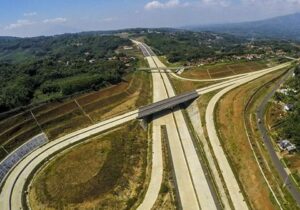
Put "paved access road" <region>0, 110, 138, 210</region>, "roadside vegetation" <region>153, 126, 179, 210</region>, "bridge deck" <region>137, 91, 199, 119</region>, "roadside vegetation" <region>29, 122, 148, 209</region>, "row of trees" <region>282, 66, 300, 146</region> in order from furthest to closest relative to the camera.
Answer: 1. "bridge deck" <region>137, 91, 199, 119</region>
2. "row of trees" <region>282, 66, 300, 146</region>
3. "paved access road" <region>0, 110, 138, 210</region>
4. "roadside vegetation" <region>29, 122, 148, 209</region>
5. "roadside vegetation" <region>153, 126, 179, 210</region>

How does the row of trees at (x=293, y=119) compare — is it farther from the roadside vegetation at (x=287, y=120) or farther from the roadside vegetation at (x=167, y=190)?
the roadside vegetation at (x=167, y=190)

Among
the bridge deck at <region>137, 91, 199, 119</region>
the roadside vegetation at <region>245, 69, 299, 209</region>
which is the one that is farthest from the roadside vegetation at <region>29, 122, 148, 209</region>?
the roadside vegetation at <region>245, 69, 299, 209</region>

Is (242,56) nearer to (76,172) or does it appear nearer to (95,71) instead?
(95,71)

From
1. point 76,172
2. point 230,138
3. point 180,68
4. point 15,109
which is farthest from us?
point 180,68

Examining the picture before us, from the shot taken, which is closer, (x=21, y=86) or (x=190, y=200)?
(x=190, y=200)

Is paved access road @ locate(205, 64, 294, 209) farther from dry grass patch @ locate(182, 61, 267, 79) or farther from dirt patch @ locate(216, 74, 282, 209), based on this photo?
dry grass patch @ locate(182, 61, 267, 79)

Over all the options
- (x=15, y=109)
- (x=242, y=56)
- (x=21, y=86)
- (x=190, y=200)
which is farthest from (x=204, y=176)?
(x=242, y=56)

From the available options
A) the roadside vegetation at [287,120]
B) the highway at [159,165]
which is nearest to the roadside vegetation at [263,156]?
the roadside vegetation at [287,120]
